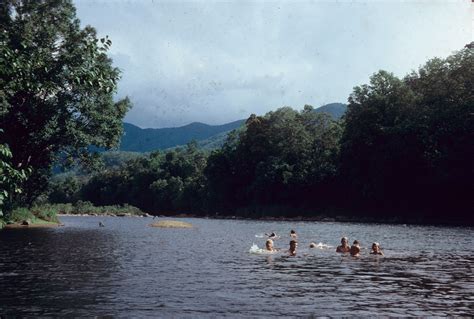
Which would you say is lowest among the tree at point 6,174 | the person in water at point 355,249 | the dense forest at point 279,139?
the person in water at point 355,249

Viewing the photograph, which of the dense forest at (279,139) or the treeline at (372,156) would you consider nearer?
the dense forest at (279,139)

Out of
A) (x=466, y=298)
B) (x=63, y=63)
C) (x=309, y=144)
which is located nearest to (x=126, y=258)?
(x=466, y=298)

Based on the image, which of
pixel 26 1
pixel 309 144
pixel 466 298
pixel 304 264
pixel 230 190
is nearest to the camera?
pixel 466 298

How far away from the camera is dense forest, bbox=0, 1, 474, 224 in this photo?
12.2m

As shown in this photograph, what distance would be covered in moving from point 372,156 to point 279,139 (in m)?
40.2

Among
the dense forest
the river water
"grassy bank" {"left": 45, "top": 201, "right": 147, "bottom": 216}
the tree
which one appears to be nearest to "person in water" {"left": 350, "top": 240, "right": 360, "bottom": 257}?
the river water

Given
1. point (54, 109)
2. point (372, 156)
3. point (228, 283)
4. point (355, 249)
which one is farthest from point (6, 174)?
point (372, 156)

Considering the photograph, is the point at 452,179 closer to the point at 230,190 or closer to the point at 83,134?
the point at 83,134

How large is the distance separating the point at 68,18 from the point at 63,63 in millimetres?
13019

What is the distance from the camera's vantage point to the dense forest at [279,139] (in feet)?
40.1

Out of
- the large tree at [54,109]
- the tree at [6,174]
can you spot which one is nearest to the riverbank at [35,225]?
the large tree at [54,109]

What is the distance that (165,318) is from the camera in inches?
529

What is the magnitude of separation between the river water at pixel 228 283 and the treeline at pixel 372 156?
160 feet

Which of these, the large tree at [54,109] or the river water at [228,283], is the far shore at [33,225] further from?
the river water at [228,283]
